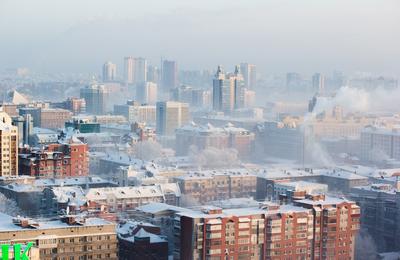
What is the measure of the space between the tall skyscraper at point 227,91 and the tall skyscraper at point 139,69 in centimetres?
1097

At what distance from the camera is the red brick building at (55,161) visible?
1288cm

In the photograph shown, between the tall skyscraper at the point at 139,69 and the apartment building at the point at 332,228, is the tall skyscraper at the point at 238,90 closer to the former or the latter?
the tall skyscraper at the point at 139,69

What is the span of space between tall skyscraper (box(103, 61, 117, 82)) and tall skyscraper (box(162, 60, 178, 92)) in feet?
10.3

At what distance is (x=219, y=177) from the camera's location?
43.6 ft

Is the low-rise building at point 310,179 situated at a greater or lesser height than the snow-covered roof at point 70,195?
lesser

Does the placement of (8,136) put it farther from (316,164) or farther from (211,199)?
(316,164)

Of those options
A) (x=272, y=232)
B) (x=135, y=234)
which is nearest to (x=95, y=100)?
(x=135, y=234)

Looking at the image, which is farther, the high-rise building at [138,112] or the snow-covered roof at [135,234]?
the high-rise building at [138,112]

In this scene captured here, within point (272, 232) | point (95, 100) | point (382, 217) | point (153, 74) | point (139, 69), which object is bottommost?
point (382, 217)

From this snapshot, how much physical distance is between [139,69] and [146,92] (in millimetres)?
5589

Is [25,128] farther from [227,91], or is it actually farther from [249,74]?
[249,74]

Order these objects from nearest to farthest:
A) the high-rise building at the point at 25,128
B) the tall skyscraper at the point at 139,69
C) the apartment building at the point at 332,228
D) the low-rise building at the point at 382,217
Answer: the apartment building at the point at 332,228, the low-rise building at the point at 382,217, the high-rise building at the point at 25,128, the tall skyscraper at the point at 139,69

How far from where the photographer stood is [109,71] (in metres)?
38.8

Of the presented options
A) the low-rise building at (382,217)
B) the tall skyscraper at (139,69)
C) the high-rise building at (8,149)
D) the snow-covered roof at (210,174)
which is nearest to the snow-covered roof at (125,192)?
the snow-covered roof at (210,174)
